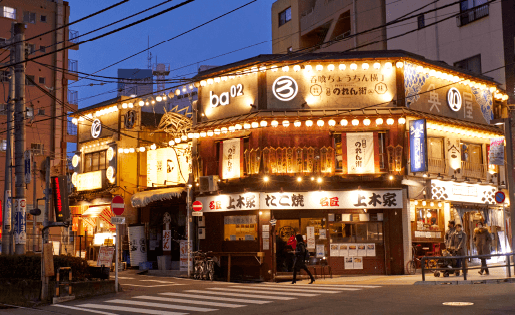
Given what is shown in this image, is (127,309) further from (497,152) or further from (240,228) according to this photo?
(497,152)

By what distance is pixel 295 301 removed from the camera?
14586 millimetres

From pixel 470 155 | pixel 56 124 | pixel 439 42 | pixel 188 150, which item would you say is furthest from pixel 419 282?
pixel 56 124

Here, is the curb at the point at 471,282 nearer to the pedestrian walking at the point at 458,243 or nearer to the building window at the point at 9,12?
the pedestrian walking at the point at 458,243

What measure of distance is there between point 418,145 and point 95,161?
19.1 m

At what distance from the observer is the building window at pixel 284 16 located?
51.0 meters

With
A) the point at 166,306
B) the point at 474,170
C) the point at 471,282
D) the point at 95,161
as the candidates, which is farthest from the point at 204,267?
the point at 474,170

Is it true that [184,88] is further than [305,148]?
Yes

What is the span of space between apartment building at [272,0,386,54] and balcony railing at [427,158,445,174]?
609 inches

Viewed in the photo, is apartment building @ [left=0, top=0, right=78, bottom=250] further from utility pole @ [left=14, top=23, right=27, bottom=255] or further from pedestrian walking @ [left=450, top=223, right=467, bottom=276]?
pedestrian walking @ [left=450, top=223, right=467, bottom=276]

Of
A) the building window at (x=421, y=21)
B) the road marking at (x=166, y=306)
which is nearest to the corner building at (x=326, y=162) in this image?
the road marking at (x=166, y=306)

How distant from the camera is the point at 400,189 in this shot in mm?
23078

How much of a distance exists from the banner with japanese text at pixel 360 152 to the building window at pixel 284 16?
29.4 metres

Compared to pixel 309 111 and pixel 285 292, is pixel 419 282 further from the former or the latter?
pixel 309 111

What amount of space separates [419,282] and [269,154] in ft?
26.1
